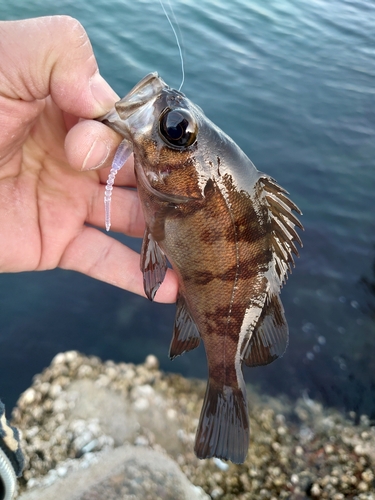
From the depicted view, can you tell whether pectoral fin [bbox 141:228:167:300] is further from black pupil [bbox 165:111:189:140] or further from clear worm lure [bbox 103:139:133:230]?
black pupil [bbox 165:111:189:140]

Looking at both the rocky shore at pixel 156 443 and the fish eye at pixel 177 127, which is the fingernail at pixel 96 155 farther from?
the rocky shore at pixel 156 443

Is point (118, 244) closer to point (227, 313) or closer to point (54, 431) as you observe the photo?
point (227, 313)

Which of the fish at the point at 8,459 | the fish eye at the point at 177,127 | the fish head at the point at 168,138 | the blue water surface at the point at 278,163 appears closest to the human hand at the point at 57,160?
the fish head at the point at 168,138

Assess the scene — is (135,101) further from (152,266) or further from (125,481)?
(125,481)

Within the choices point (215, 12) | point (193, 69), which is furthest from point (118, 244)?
point (215, 12)

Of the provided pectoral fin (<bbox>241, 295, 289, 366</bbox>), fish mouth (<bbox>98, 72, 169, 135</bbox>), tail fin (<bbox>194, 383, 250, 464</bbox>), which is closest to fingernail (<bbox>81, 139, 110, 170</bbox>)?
fish mouth (<bbox>98, 72, 169, 135</bbox>)

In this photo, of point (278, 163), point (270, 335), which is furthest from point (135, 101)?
point (278, 163)
